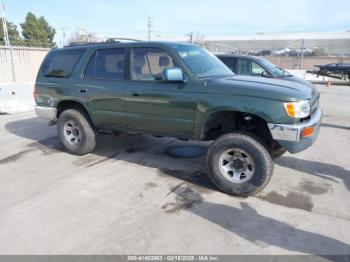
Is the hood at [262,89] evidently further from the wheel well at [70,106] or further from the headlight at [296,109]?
the wheel well at [70,106]

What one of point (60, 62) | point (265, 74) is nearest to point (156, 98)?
point (60, 62)

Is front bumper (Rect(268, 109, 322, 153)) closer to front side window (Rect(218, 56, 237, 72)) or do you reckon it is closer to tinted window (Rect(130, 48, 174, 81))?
tinted window (Rect(130, 48, 174, 81))

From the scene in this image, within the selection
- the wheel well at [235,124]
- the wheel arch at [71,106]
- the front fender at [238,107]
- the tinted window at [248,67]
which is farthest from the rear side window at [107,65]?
the tinted window at [248,67]

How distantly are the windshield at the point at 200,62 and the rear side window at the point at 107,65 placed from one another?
99 cm

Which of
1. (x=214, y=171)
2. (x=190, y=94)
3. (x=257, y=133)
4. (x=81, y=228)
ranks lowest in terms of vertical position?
(x=81, y=228)

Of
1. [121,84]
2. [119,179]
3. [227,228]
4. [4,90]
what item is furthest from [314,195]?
[4,90]

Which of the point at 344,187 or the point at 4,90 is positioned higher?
the point at 4,90

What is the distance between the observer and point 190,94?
416cm

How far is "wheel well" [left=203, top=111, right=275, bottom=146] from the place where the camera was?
4.14 metres

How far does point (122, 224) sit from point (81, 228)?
0.44 meters

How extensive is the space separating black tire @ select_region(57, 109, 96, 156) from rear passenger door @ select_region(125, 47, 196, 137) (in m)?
0.93

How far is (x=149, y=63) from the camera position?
466cm

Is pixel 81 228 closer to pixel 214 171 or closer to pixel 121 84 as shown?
pixel 214 171

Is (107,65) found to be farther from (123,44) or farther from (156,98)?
(156,98)
